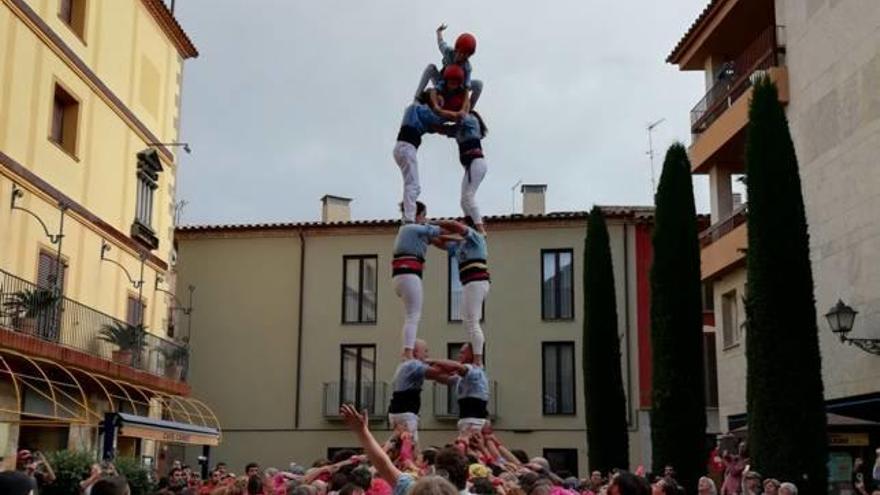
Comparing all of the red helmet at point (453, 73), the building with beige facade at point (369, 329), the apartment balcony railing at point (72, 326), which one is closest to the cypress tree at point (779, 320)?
the red helmet at point (453, 73)

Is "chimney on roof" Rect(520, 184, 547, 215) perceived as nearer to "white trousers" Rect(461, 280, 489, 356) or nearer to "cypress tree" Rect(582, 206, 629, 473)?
"cypress tree" Rect(582, 206, 629, 473)

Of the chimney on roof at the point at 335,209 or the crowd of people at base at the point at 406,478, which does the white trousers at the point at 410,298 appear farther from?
the chimney on roof at the point at 335,209

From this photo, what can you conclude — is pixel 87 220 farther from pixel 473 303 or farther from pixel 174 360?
pixel 473 303

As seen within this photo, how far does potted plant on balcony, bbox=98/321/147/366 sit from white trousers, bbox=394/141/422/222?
42.4 ft

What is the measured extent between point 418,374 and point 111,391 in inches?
563

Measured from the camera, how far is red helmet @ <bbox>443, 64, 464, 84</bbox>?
14781 mm

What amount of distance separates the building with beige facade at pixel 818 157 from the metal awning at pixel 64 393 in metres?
13.2

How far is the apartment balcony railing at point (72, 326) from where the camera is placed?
21.0 m

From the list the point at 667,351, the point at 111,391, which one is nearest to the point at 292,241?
the point at 111,391

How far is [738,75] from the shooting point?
2784cm

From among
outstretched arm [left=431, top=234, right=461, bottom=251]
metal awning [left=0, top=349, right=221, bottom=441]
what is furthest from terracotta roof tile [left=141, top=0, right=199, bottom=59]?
outstretched arm [left=431, top=234, right=461, bottom=251]

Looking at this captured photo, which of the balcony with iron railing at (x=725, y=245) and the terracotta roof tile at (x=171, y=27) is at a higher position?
the terracotta roof tile at (x=171, y=27)

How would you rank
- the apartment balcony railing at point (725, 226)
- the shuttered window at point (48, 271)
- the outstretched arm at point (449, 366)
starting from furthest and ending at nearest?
the apartment balcony railing at point (725, 226)
the shuttered window at point (48, 271)
the outstretched arm at point (449, 366)

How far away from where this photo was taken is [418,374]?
547 inches
